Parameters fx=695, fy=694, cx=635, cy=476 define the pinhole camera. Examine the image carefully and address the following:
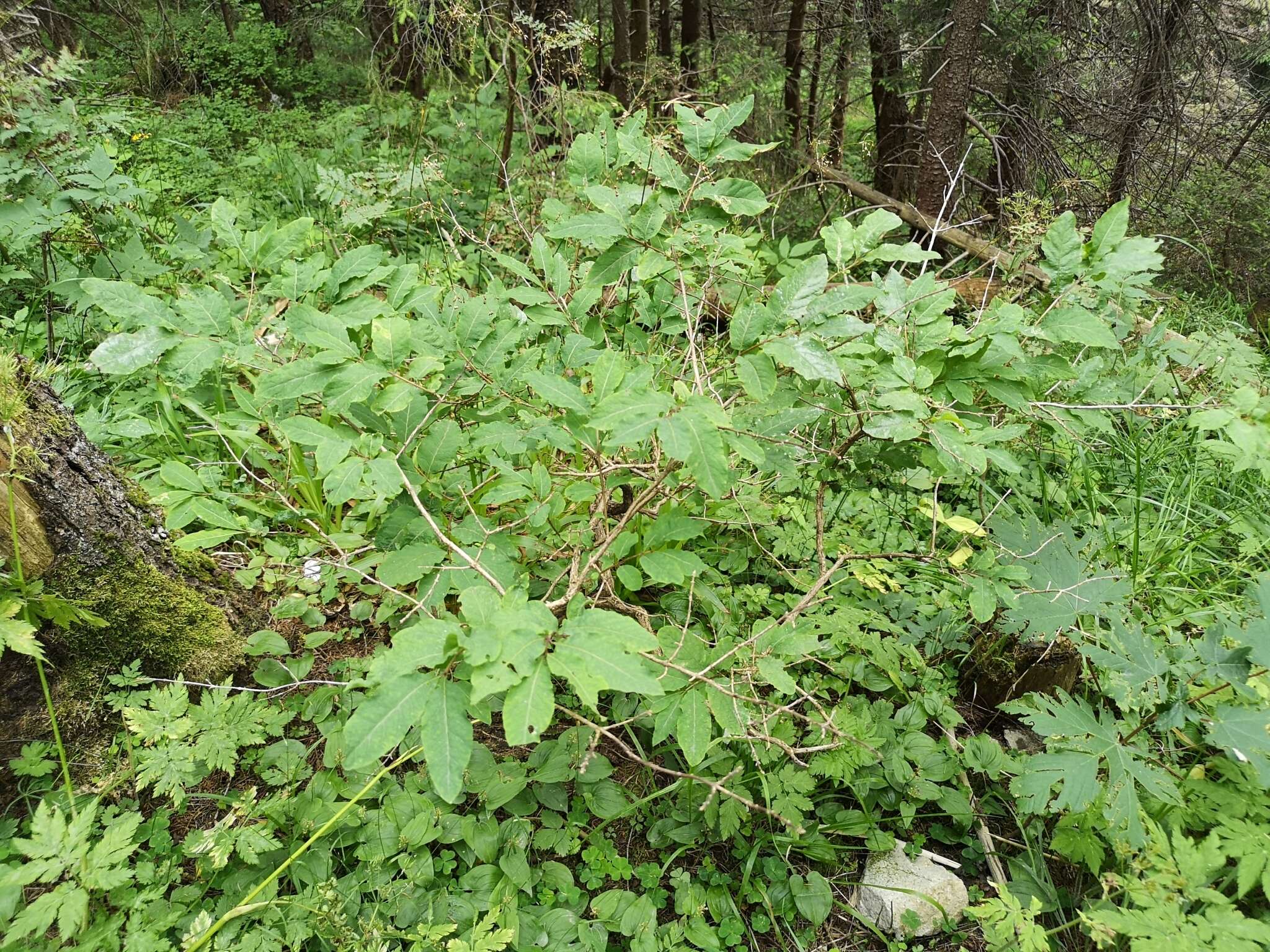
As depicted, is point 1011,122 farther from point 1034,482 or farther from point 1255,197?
point 1034,482

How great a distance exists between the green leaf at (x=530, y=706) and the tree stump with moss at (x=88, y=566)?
1.32 meters

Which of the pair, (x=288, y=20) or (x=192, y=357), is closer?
(x=192, y=357)

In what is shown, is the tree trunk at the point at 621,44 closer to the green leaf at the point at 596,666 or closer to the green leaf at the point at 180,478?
the green leaf at the point at 180,478

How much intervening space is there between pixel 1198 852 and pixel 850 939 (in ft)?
2.49

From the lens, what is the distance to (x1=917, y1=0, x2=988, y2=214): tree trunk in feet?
15.0

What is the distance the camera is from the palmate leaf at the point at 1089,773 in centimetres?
147

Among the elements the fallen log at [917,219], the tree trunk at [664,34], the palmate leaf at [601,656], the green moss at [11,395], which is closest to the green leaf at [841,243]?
the palmate leaf at [601,656]

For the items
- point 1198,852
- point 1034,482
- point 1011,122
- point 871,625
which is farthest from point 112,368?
point 1011,122

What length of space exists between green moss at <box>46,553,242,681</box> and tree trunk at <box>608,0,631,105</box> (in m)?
5.66

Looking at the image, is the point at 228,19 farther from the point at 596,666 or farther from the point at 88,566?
the point at 596,666

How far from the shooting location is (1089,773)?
1.49 m

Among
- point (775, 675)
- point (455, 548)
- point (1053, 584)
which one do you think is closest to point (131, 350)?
point (455, 548)

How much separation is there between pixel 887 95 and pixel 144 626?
734 centimetres

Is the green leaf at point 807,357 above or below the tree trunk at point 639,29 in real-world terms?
below
